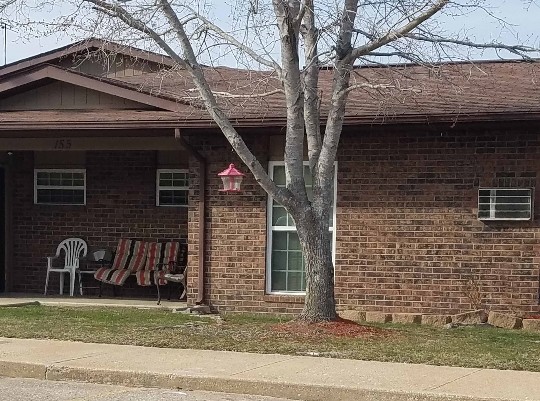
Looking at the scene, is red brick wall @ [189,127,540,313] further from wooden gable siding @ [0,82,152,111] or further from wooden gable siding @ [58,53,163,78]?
wooden gable siding @ [58,53,163,78]

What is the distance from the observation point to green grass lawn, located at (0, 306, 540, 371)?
10539 mm

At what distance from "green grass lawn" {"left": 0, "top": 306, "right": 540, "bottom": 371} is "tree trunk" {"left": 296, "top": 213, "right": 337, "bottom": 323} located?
44 centimetres

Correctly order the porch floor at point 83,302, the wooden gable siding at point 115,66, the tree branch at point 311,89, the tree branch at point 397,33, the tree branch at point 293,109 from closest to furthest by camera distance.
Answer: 1. the tree branch at point 397,33
2. the tree branch at point 293,109
3. the tree branch at point 311,89
4. the porch floor at point 83,302
5. the wooden gable siding at point 115,66

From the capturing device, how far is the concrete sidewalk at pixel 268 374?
28.6ft

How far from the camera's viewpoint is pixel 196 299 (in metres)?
15.1

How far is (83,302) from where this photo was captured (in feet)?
53.4

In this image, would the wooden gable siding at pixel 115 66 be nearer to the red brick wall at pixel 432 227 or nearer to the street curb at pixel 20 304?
the street curb at pixel 20 304

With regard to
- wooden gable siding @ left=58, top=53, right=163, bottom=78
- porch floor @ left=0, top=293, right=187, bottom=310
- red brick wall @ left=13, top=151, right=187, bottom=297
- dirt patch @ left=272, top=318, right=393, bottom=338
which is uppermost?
wooden gable siding @ left=58, top=53, right=163, bottom=78

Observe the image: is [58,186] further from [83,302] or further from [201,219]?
[201,219]

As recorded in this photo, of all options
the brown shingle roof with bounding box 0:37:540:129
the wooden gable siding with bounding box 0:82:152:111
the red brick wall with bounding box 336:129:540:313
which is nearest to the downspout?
the brown shingle roof with bounding box 0:37:540:129

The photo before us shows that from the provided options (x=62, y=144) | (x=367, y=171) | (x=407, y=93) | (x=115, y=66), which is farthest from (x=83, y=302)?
(x=407, y=93)


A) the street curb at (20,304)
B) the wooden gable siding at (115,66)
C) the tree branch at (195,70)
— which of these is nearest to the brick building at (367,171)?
the wooden gable siding at (115,66)

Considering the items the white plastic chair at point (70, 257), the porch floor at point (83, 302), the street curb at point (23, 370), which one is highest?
the white plastic chair at point (70, 257)

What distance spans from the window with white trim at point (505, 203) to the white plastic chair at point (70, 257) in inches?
283
